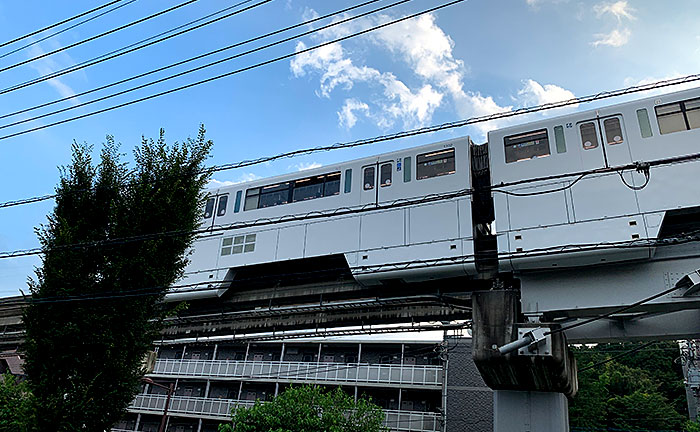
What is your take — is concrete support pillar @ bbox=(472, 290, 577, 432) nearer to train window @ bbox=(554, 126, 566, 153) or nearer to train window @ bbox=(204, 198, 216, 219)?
train window @ bbox=(554, 126, 566, 153)

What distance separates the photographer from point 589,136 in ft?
34.9

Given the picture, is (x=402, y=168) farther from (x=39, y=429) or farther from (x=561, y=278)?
(x=39, y=429)

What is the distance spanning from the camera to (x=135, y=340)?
9281 millimetres

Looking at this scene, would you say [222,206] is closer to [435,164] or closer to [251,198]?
[251,198]

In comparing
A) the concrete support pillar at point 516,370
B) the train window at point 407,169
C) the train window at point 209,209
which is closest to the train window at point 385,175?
the train window at point 407,169

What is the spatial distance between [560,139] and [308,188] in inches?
266

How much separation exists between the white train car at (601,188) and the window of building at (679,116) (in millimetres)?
17

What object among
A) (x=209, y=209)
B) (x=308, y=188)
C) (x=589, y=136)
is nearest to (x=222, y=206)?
(x=209, y=209)

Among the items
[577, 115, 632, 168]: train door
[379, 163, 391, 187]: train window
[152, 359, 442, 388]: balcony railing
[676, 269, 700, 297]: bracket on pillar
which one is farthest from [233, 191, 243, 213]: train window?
[152, 359, 442, 388]: balcony railing

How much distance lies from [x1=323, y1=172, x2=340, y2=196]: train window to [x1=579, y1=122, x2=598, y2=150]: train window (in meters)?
6.19

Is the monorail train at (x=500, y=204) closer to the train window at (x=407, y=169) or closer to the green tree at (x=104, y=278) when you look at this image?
the train window at (x=407, y=169)

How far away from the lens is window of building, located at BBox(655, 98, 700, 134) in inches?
384

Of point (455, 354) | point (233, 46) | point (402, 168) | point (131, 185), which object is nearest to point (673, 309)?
point (402, 168)

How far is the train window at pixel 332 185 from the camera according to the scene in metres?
13.5
